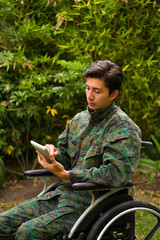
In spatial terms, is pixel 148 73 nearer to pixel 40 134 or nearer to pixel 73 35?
pixel 73 35

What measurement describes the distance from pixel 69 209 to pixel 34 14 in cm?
251

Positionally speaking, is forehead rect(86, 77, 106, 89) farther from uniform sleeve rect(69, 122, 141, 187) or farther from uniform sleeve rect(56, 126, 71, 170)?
uniform sleeve rect(56, 126, 71, 170)

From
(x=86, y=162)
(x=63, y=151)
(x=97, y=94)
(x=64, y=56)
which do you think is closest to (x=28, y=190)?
(x=64, y=56)

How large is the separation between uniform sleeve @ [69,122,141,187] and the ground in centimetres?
210

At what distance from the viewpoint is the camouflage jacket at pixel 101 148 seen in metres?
2.23

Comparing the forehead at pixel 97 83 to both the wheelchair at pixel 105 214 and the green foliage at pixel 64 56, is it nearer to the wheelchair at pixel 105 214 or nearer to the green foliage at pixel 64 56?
the wheelchair at pixel 105 214

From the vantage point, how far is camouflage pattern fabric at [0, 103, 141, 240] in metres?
2.24

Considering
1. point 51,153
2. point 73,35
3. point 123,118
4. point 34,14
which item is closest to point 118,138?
→ point 123,118

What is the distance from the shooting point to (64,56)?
14.7 feet

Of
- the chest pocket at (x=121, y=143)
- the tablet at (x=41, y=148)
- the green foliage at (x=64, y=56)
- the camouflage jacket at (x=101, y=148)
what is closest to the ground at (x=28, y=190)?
the green foliage at (x=64, y=56)

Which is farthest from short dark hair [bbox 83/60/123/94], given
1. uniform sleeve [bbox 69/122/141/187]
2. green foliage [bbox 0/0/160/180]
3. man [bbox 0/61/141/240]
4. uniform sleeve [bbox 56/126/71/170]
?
green foliage [bbox 0/0/160/180]

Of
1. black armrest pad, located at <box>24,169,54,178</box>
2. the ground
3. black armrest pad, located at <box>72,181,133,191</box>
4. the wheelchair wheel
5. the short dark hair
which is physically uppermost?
the short dark hair

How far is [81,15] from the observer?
4.25 m

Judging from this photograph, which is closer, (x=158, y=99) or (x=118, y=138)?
(x=118, y=138)
